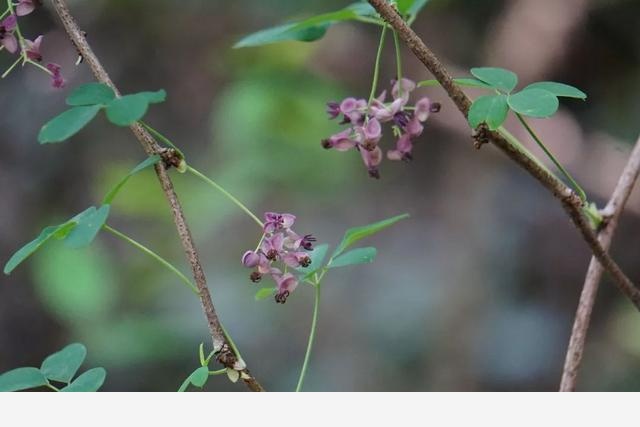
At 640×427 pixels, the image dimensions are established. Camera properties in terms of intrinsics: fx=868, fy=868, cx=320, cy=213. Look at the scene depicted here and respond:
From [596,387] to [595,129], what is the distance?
22.7 inches

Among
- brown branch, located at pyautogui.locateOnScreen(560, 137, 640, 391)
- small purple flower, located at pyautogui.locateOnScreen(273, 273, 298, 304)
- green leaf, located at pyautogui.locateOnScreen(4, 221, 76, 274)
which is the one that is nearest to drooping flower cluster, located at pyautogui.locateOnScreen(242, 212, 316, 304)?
small purple flower, located at pyautogui.locateOnScreen(273, 273, 298, 304)

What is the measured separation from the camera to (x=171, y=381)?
1.93 meters

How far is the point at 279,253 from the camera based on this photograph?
510mm

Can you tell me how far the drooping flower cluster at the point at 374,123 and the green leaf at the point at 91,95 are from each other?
0.13 m

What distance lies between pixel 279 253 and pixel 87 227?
11cm

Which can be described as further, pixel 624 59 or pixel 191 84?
pixel 191 84

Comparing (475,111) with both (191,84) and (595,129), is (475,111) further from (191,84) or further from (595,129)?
(191,84)

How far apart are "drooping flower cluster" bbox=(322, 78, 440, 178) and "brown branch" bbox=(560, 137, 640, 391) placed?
0.58ft

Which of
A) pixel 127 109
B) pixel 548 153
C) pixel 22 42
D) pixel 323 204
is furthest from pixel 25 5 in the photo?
pixel 323 204

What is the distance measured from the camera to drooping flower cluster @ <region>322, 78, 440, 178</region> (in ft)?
1.72

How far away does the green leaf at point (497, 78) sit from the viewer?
525mm

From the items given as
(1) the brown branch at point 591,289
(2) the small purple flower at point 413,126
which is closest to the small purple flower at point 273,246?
(2) the small purple flower at point 413,126

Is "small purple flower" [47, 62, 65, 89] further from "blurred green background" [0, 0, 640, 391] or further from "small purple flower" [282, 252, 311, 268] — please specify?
"blurred green background" [0, 0, 640, 391]

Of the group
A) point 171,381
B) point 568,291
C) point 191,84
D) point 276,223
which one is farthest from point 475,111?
point 191,84
